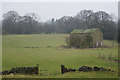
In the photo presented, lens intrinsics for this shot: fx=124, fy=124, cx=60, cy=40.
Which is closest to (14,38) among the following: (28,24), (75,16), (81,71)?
(28,24)

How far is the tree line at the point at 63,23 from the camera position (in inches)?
790

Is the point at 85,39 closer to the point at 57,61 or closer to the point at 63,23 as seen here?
the point at 63,23

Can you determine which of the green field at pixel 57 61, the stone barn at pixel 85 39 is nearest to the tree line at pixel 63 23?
the stone barn at pixel 85 39

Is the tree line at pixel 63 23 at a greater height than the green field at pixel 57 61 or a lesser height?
greater

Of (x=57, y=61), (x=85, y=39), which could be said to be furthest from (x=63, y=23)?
(x=57, y=61)

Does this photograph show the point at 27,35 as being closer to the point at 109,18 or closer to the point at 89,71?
the point at 109,18

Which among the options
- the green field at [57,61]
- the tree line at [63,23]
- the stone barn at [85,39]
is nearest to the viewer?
the green field at [57,61]

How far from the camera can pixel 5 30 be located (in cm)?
2219

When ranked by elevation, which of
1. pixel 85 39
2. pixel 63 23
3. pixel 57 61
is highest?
pixel 63 23

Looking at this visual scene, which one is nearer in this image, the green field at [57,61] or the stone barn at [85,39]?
the green field at [57,61]

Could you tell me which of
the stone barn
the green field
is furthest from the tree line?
the green field

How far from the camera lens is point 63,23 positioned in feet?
76.8

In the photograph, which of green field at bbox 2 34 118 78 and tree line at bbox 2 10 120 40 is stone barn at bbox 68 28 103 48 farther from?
green field at bbox 2 34 118 78

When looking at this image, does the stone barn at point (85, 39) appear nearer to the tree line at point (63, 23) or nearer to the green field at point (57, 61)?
the tree line at point (63, 23)
